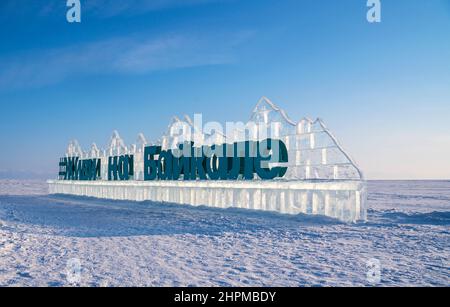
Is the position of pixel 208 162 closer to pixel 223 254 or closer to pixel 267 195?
pixel 267 195

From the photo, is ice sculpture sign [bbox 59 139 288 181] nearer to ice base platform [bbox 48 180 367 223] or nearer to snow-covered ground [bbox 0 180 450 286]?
ice base platform [bbox 48 180 367 223]

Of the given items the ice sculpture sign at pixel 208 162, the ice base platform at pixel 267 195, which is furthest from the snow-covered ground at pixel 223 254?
the ice sculpture sign at pixel 208 162

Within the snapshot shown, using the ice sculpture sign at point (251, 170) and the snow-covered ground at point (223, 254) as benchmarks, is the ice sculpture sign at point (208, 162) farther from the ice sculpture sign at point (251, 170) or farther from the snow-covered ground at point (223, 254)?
the snow-covered ground at point (223, 254)

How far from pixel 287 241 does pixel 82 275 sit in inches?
207

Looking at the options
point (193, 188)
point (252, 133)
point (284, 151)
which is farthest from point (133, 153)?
point (284, 151)

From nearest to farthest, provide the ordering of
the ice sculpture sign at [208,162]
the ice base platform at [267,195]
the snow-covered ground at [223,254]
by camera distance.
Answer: the snow-covered ground at [223,254] < the ice base platform at [267,195] < the ice sculpture sign at [208,162]

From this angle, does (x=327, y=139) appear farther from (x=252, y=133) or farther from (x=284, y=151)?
(x=252, y=133)

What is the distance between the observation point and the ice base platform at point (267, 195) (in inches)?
557

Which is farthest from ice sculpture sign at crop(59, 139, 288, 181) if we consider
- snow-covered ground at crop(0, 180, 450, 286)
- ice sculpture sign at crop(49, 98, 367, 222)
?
snow-covered ground at crop(0, 180, 450, 286)

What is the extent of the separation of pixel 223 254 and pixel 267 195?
9.48 m

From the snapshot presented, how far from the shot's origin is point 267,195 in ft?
56.6

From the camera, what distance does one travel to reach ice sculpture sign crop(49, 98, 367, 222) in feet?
48.8

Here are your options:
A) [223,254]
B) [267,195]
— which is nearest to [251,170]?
[267,195]
